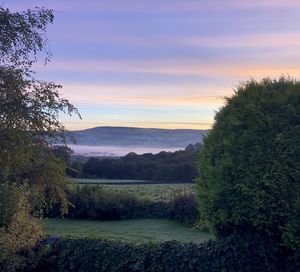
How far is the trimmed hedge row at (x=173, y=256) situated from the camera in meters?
8.90

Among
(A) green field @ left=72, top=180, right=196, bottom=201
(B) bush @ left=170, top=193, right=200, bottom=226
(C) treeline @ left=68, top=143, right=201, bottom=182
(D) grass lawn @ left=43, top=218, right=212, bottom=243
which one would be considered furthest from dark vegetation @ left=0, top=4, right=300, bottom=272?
(C) treeline @ left=68, top=143, right=201, bottom=182

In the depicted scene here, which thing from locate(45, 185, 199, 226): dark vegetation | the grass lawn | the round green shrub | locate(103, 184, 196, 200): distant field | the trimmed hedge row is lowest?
the grass lawn

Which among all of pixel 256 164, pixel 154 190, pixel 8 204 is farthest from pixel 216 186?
pixel 154 190

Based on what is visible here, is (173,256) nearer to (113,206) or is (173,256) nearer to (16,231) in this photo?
(16,231)

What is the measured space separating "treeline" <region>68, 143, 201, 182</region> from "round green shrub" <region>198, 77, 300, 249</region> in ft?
104

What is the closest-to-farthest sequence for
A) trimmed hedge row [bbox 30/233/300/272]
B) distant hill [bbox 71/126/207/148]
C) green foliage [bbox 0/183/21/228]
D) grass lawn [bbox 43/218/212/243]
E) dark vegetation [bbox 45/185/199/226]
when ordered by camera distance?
1. trimmed hedge row [bbox 30/233/300/272]
2. green foliage [bbox 0/183/21/228]
3. grass lawn [bbox 43/218/212/243]
4. dark vegetation [bbox 45/185/199/226]
5. distant hill [bbox 71/126/207/148]

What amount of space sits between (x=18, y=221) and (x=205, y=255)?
3764 mm

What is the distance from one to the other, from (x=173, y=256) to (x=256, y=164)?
2137mm

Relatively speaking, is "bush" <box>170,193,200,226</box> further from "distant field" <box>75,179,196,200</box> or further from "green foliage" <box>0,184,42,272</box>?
"green foliage" <box>0,184,42,272</box>

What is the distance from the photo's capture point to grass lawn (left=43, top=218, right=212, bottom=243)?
23.2 meters

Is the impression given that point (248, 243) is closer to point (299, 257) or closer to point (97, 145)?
point (299, 257)

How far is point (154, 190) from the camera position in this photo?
36656 mm

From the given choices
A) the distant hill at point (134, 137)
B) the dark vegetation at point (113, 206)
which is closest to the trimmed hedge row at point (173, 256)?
the dark vegetation at point (113, 206)

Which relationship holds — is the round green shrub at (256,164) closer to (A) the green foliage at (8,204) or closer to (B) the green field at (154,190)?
(A) the green foliage at (8,204)
